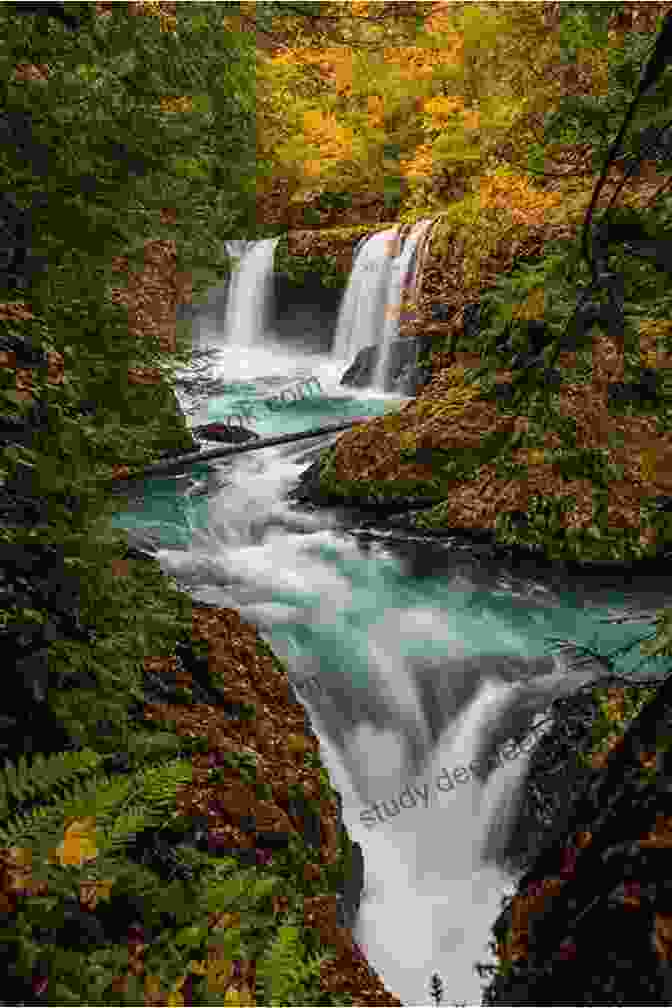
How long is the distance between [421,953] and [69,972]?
3.73m

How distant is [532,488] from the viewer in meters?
7.81

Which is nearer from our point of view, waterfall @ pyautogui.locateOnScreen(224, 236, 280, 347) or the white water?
the white water

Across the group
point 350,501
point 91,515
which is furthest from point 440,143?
point 91,515

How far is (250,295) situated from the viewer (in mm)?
21359

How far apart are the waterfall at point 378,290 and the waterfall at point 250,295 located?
11.7 feet

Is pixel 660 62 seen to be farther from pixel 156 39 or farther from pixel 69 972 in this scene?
pixel 156 39

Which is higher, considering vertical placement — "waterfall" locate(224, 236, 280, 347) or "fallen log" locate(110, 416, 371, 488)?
"waterfall" locate(224, 236, 280, 347)

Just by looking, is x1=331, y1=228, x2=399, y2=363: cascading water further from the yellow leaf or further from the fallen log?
the yellow leaf

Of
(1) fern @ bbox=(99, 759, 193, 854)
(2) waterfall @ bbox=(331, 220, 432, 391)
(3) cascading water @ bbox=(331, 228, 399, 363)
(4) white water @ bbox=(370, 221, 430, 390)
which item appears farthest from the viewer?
(3) cascading water @ bbox=(331, 228, 399, 363)

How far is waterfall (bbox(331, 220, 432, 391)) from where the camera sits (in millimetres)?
16344

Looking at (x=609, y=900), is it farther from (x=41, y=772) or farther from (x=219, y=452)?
(x=219, y=452)

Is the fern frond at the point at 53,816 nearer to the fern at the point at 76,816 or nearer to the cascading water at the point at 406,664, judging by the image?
the fern at the point at 76,816

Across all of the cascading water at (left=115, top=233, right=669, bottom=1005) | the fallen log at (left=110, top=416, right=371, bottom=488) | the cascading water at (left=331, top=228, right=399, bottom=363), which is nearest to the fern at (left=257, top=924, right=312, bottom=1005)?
the cascading water at (left=115, top=233, right=669, bottom=1005)

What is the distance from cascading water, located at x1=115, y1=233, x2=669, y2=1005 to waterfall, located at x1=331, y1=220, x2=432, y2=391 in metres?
7.78
